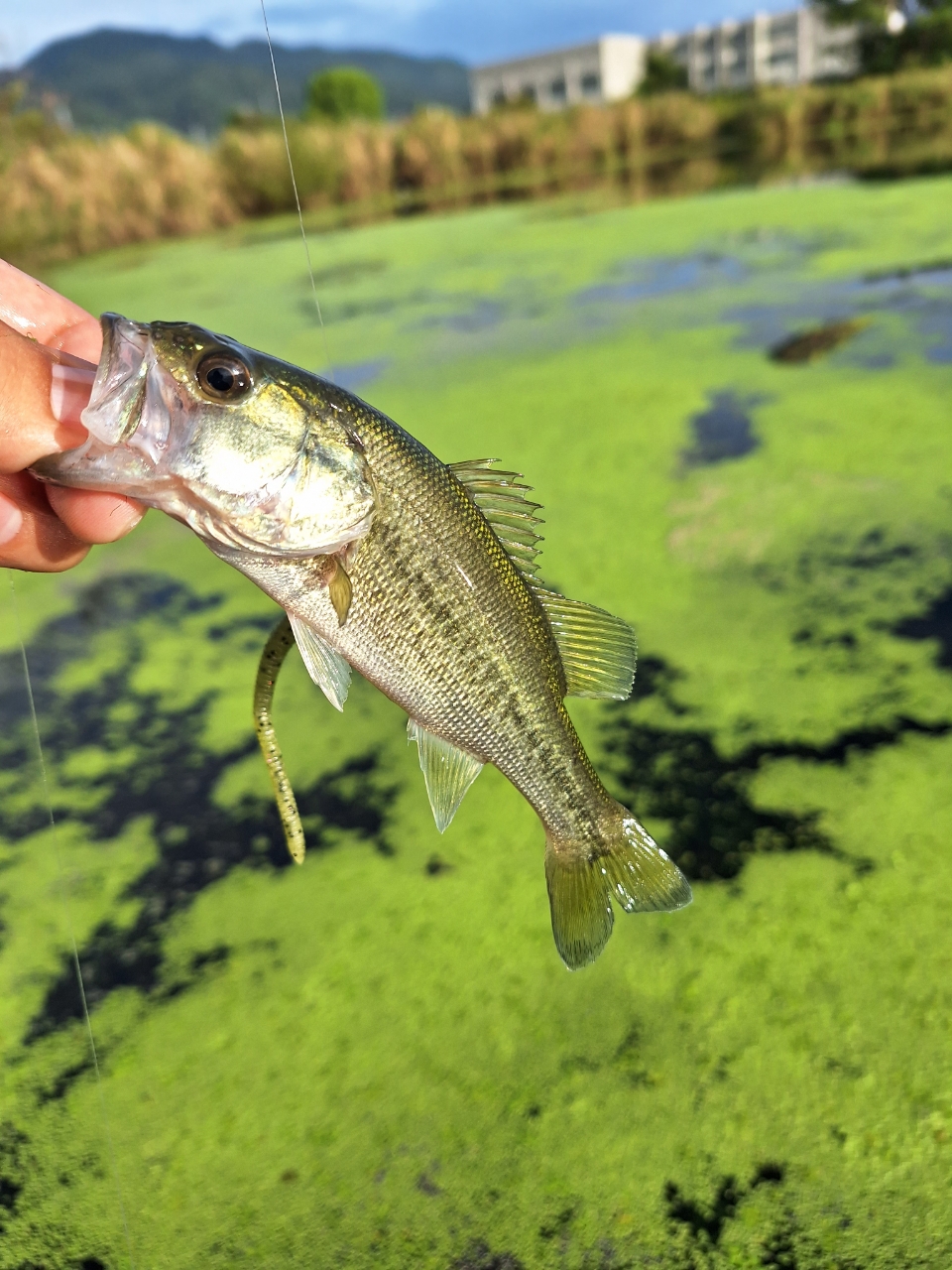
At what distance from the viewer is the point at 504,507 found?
1.38 metres

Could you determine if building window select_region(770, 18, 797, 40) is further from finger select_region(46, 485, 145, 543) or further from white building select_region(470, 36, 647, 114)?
finger select_region(46, 485, 145, 543)

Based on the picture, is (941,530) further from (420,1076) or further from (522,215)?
(522,215)

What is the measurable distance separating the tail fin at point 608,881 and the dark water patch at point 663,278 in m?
6.28

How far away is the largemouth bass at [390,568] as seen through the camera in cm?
117

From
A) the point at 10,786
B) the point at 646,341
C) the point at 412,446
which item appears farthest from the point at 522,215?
the point at 412,446

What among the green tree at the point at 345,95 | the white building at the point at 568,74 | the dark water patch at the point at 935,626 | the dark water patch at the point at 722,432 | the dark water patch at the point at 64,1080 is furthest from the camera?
the white building at the point at 568,74

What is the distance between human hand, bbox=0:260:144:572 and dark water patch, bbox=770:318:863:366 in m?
4.49

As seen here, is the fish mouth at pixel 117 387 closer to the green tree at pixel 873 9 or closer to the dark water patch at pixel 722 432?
the dark water patch at pixel 722 432

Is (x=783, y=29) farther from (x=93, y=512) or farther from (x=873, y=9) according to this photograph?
(x=93, y=512)

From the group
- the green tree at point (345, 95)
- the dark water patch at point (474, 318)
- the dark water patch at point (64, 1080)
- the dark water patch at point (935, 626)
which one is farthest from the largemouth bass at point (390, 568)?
the green tree at point (345, 95)

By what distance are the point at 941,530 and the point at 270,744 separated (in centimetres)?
286

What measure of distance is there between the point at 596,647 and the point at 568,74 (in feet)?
238

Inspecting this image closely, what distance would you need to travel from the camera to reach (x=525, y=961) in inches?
79.7

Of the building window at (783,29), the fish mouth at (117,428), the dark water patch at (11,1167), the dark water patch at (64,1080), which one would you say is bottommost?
the dark water patch at (11,1167)
